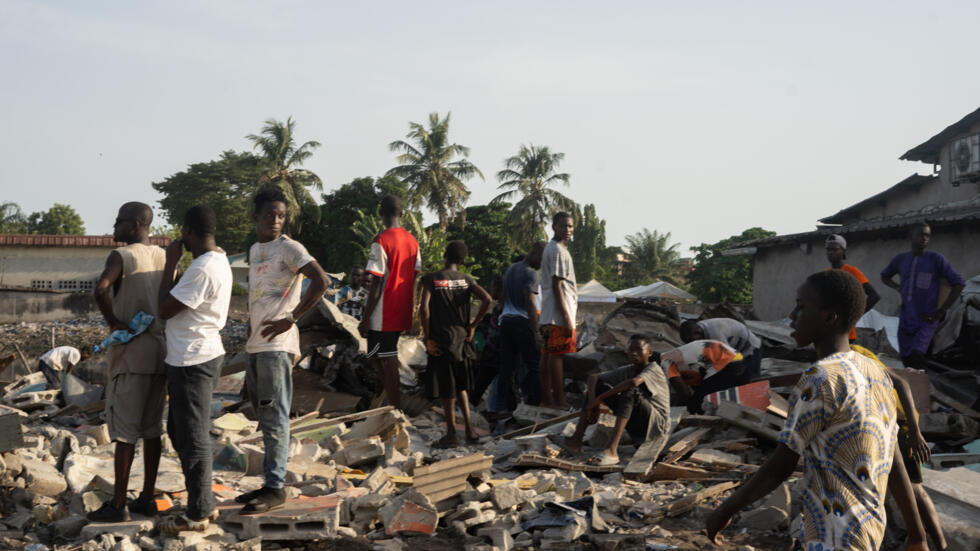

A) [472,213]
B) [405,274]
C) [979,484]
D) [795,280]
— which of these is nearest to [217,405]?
[405,274]

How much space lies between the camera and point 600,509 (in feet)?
14.8

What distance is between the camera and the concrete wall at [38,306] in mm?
26125

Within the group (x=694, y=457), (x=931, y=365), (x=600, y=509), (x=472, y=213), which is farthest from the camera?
(x=472, y=213)

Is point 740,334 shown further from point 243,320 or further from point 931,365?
point 243,320

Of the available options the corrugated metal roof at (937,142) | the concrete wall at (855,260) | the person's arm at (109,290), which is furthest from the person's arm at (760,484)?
the corrugated metal roof at (937,142)

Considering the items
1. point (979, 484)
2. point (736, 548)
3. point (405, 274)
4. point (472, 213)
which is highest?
point (472, 213)

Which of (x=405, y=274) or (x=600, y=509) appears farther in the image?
(x=405, y=274)

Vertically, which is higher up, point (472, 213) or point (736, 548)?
point (472, 213)

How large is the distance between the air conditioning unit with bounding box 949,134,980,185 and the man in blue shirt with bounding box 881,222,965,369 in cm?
1013

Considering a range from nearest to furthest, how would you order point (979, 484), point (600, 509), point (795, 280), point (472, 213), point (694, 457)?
point (979, 484) → point (600, 509) → point (694, 457) → point (795, 280) → point (472, 213)

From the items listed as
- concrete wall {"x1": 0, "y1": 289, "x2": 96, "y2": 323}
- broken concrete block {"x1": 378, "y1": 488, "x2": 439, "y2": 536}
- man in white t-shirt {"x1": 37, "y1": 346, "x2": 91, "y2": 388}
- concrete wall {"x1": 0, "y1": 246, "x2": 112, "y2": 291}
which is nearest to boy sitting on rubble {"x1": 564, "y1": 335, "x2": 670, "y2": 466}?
broken concrete block {"x1": 378, "y1": 488, "x2": 439, "y2": 536}

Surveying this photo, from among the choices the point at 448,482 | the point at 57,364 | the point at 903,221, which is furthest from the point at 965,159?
the point at 57,364

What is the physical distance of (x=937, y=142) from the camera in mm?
17781

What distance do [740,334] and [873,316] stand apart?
4989 mm
